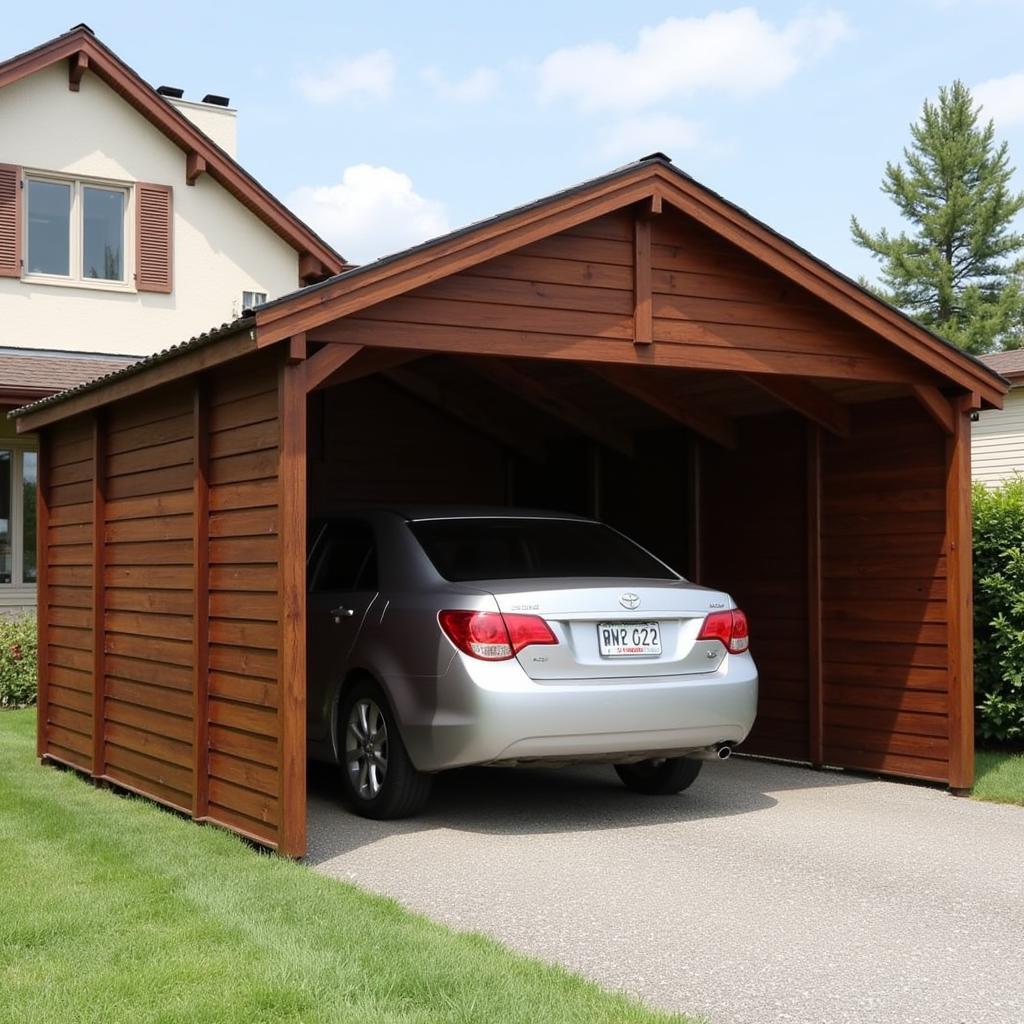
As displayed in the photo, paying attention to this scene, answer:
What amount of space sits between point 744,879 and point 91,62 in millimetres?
16913

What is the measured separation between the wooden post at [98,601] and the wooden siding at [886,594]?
4786 millimetres

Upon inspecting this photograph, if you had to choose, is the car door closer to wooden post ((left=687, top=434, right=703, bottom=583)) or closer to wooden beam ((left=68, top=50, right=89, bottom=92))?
wooden post ((left=687, top=434, right=703, bottom=583))

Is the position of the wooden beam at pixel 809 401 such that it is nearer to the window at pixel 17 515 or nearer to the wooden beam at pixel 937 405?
the wooden beam at pixel 937 405

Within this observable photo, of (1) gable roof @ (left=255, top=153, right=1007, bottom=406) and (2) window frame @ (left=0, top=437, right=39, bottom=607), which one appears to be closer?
(1) gable roof @ (left=255, top=153, right=1007, bottom=406)

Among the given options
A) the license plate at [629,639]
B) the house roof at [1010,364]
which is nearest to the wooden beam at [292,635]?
the license plate at [629,639]

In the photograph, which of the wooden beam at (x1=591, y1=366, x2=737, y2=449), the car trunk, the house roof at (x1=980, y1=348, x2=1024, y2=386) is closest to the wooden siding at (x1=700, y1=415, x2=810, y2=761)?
the wooden beam at (x1=591, y1=366, x2=737, y2=449)

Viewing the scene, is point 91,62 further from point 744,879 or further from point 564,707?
point 744,879

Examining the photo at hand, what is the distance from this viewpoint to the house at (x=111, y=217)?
64.8ft

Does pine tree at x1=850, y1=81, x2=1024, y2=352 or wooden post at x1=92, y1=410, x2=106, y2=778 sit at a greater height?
pine tree at x1=850, y1=81, x2=1024, y2=352

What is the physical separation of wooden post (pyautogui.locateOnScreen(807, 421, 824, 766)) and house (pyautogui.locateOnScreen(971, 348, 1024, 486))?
1388cm

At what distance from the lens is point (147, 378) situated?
8508 millimetres

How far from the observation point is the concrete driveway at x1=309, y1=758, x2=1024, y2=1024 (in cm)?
511

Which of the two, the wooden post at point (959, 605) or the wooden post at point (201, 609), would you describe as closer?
the wooden post at point (201, 609)

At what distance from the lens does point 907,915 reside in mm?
6121
